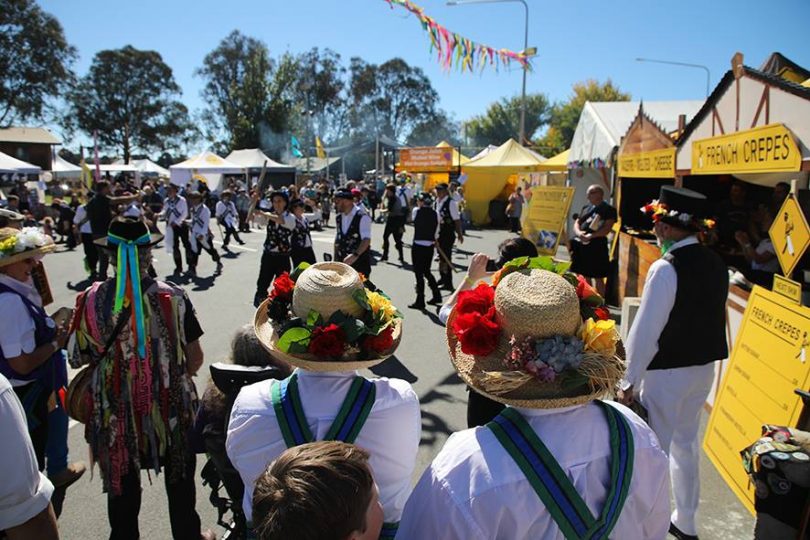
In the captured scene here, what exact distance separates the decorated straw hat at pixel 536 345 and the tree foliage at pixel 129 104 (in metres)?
59.2

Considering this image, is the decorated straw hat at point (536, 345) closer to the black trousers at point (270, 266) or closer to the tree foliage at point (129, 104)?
the black trousers at point (270, 266)

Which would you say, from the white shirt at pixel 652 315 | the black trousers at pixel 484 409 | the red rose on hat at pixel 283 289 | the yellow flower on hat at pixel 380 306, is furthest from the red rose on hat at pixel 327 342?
the white shirt at pixel 652 315

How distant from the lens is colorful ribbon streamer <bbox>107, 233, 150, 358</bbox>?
252cm

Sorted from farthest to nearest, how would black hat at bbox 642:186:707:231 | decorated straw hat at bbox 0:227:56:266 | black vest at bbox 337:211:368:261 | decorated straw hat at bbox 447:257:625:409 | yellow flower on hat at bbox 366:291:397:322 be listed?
1. black vest at bbox 337:211:368:261
2. black hat at bbox 642:186:707:231
3. decorated straw hat at bbox 0:227:56:266
4. yellow flower on hat at bbox 366:291:397:322
5. decorated straw hat at bbox 447:257:625:409

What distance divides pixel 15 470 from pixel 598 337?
173 cm

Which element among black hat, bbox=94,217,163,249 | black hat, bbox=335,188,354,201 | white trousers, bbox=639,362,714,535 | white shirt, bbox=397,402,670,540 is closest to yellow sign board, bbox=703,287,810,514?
white trousers, bbox=639,362,714,535

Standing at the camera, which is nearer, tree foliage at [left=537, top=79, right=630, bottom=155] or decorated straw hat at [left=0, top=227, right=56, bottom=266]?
decorated straw hat at [left=0, top=227, right=56, bottom=266]

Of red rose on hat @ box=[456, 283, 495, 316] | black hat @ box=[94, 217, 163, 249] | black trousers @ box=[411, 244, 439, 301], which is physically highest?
black hat @ box=[94, 217, 163, 249]

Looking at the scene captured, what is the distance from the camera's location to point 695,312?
9.28 feet

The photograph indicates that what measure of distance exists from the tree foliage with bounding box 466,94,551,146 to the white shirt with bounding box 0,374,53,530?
6642 cm

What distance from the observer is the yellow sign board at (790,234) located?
319cm

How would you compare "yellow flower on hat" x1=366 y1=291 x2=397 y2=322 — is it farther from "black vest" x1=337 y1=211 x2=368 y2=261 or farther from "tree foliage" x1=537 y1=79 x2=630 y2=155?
"tree foliage" x1=537 y1=79 x2=630 y2=155

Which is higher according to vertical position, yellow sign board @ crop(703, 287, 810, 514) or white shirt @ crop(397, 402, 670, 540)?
white shirt @ crop(397, 402, 670, 540)

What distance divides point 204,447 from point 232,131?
183ft
